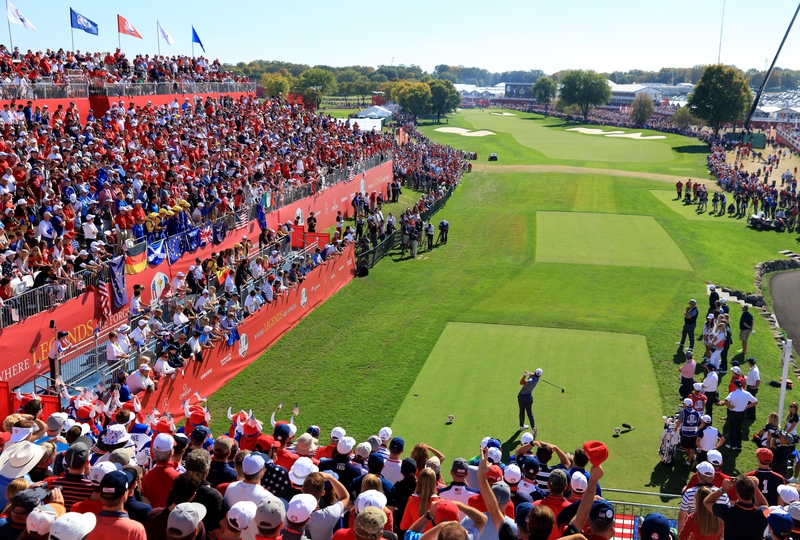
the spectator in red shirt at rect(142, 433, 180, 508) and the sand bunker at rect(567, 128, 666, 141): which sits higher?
the sand bunker at rect(567, 128, 666, 141)

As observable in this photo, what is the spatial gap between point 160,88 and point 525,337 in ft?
70.5

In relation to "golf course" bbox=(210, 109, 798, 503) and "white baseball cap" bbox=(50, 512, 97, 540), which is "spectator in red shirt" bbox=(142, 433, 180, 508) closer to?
Result: "white baseball cap" bbox=(50, 512, 97, 540)

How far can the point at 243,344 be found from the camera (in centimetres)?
1786

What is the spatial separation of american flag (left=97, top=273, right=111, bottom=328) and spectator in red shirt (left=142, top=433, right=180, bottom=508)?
11.3 metres

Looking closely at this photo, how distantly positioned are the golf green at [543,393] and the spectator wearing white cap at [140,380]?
518 centimetres

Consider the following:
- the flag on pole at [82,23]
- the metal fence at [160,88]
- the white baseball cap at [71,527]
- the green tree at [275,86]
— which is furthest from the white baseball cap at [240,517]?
the green tree at [275,86]

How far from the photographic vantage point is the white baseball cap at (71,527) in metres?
5.28

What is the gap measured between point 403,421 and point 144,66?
2603cm

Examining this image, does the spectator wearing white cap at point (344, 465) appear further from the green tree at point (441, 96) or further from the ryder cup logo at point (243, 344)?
the green tree at point (441, 96)

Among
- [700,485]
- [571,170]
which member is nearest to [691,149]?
[571,170]

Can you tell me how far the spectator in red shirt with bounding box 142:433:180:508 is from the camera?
7078 millimetres

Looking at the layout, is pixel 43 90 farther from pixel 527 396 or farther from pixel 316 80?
pixel 316 80

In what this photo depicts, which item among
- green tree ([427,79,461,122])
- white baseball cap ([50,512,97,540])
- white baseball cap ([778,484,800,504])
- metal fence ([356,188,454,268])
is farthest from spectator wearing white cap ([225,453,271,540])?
green tree ([427,79,461,122])

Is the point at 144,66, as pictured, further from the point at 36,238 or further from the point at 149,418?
the point at 149,418
